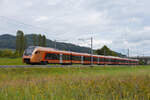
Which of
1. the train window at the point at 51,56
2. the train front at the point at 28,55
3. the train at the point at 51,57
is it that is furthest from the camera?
the train window at the point at 51,56

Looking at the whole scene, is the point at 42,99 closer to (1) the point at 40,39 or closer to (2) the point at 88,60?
(2) the point at 88,60

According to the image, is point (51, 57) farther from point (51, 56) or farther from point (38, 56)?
point (38, 56)

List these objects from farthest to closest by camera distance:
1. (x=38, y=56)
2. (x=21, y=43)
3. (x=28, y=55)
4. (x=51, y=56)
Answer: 1. (x=21, y=43)
2. (x=51, y=56)
3. (x=38, y=56)
4. (x=28, y=55)

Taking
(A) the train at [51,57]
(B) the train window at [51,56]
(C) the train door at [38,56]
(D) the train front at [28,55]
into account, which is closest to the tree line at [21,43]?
(A) the train at [51,57]

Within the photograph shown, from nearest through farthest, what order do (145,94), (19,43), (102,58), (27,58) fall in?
(145,94) → (27,58) → (102,58) → (19,43)

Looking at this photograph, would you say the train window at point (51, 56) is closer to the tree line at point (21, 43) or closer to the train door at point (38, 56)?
the train door at point (38, 56)

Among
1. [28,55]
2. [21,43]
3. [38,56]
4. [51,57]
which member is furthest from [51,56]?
[21,43]

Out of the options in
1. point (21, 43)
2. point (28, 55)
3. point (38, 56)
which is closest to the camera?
point (28, 55)

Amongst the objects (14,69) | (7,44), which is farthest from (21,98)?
(7,44)

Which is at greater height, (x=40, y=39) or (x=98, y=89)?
(x=40, y=39)

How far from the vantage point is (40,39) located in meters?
62.9

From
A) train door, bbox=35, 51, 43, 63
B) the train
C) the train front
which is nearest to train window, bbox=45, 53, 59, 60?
the train

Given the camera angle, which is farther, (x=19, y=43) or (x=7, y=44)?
(x=7, y=44)

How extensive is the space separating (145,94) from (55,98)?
270 cm
